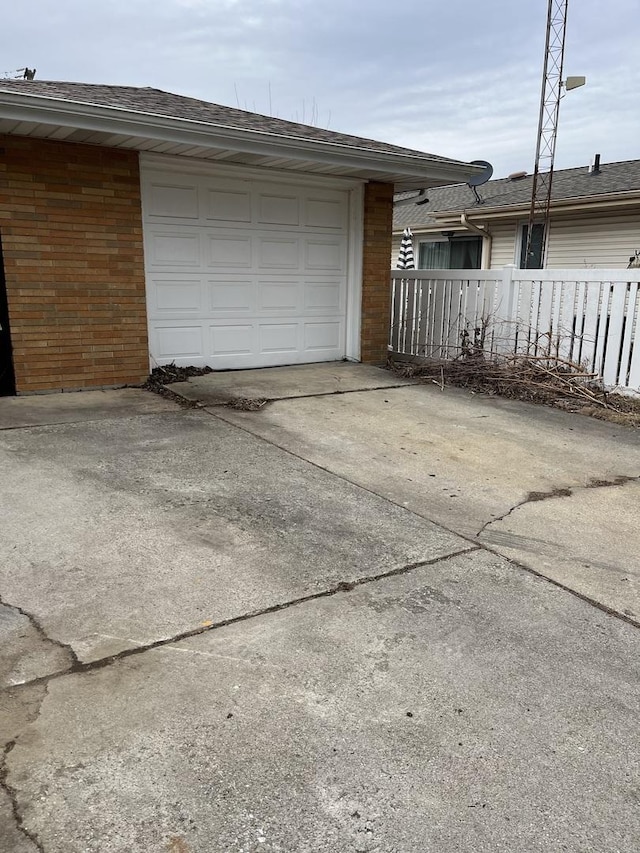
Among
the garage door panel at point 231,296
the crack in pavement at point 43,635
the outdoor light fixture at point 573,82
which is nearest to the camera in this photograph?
the crack in pavement at point 43,635

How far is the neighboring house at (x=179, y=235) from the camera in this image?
21.2ft

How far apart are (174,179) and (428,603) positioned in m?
6.36

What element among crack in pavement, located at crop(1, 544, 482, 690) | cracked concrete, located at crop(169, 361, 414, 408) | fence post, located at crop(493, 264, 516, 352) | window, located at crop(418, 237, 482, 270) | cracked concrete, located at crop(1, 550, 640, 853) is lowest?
cracked concrete, located at crop(1, 550, 640, 853)

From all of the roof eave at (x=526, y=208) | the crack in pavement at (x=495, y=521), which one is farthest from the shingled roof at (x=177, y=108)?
the roof eave at (x=526, y=208)

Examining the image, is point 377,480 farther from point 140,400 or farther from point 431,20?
point 431,20

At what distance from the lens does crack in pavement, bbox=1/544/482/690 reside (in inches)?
92.0

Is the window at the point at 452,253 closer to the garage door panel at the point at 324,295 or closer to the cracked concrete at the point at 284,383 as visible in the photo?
the garage door panel at the point at 324,295

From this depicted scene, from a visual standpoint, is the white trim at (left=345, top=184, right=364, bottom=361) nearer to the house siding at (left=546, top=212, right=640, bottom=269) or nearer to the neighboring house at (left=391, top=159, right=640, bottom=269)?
the neighboring house at (left=391, top=159, right=640, bottom=269)

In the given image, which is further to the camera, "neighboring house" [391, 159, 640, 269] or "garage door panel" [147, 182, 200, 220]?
"neighboring house" [391, 159, 640, 269]

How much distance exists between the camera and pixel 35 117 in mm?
5754

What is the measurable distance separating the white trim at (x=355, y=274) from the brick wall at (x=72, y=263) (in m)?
3.10

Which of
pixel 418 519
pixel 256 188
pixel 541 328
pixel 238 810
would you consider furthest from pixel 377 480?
pixel 256 188

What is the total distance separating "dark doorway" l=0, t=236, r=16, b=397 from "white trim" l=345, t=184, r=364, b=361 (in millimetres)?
4554

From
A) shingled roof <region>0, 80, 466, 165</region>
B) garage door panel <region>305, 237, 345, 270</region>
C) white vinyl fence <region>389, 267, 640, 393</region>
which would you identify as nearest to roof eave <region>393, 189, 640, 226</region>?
white vinyl fence <region>389, 267, 640, 393</region>
